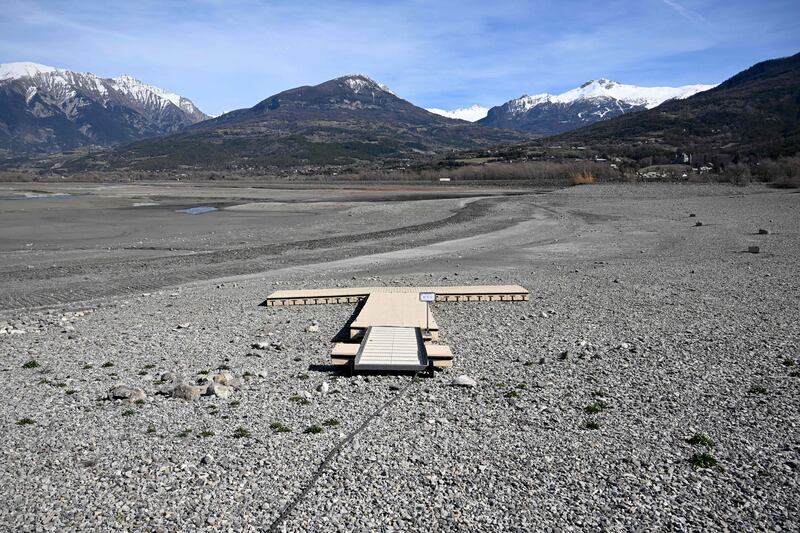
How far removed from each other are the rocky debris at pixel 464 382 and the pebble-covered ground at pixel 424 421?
173mm

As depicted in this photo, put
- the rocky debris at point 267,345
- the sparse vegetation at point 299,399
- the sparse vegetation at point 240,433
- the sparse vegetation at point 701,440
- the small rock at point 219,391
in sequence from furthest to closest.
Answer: the rocky debris at point 267,345 < the small rock at point 219,391 < the sparse vegetation at point 299,399 < the sparse vegetation at point 240,433 < the sparse vegetation at point 701,440

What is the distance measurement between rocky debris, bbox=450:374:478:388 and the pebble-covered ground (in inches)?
6.8

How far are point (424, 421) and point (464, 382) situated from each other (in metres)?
1.44

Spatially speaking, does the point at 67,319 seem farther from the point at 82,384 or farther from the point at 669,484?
the point at 669,484

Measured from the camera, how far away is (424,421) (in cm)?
766

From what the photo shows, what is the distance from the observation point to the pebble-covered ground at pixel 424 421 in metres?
5.68

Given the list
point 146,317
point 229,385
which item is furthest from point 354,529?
point 146,317

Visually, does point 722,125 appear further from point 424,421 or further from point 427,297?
point 424,421

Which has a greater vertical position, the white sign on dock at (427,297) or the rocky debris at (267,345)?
the white sign on dock at (427,297)

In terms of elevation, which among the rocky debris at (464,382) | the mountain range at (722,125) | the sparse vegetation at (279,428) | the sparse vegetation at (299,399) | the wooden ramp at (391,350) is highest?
the mountain range at (722,125)

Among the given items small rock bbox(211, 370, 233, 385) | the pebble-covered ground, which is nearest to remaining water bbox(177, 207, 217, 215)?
the pebble-covered ground

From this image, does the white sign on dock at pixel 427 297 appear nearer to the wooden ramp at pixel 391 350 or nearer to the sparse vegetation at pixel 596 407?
the wooden ramp at pixel 391 350

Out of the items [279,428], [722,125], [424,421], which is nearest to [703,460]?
[424,421]

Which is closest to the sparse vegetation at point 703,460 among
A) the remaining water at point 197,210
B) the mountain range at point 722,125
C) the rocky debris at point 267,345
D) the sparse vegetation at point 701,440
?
the sparse vegetation at point 701,440
